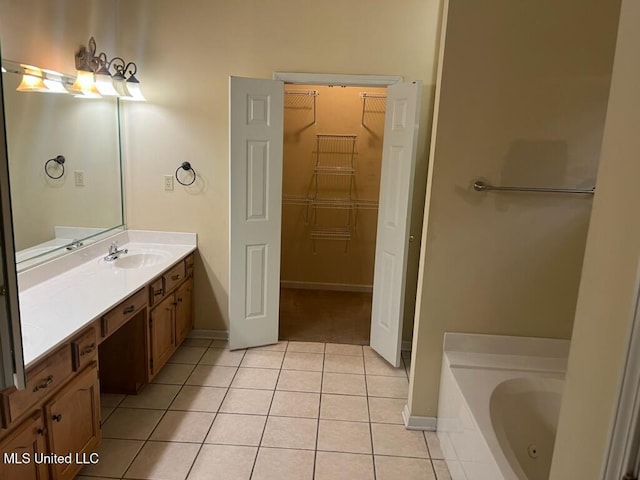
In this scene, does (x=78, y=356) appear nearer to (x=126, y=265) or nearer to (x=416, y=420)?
(x=126, y=265)

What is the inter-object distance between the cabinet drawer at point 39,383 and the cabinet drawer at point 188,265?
1597 mm

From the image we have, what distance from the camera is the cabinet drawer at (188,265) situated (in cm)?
351

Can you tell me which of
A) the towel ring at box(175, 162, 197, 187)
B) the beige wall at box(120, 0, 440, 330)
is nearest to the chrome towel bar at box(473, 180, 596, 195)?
the beige wall at box(120, 0, 440, 330)

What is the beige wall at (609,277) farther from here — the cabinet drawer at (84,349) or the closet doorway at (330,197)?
the closet doorway at (330,197)

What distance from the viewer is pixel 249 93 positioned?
3.24 m

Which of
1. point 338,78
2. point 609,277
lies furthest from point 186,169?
point 609,277

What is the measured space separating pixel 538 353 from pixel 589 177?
0.98 metres

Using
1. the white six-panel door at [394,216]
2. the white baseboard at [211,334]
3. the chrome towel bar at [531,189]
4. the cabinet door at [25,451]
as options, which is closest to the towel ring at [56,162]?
the cabinet door at [25,451]

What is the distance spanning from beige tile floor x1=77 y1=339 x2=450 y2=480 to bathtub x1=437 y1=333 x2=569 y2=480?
32 cm

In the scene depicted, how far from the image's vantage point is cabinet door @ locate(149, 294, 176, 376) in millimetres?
2927

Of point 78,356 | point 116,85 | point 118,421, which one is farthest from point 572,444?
point 116,85

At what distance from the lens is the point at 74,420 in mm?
2020

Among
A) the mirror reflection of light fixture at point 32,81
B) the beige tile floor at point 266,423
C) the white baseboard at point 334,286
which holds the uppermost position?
the mirror reflection of light fixture at point 32,81

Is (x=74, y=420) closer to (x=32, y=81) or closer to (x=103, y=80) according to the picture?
(x=32, y=81)
